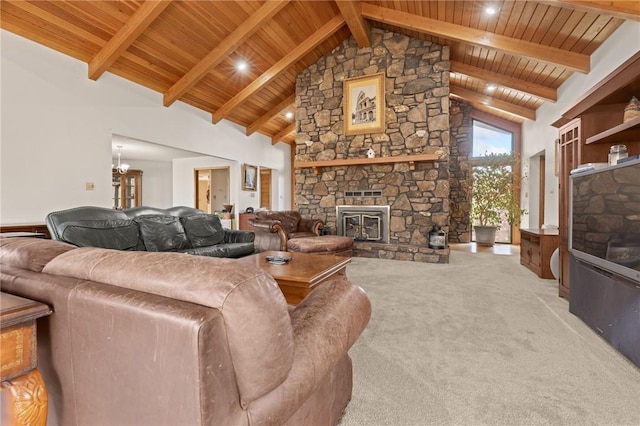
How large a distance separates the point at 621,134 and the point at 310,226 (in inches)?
160

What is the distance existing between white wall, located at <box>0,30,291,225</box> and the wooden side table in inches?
146

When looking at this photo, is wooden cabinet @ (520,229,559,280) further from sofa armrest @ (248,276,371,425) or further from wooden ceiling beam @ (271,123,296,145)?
wooden ceiling beam @ (271,123,296,145)

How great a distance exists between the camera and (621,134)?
91.6 inches

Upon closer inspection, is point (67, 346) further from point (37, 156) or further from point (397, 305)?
point (37, 156)

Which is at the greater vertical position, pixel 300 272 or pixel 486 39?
pixel 486 39

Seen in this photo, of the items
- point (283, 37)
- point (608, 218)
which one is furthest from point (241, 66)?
point (608, 218)

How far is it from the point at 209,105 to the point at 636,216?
20.7ft

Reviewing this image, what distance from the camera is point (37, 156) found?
11.9 ft

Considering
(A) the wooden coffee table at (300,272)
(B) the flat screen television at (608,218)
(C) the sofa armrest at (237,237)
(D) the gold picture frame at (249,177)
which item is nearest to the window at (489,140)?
(B) the flat screen television at (608,218)

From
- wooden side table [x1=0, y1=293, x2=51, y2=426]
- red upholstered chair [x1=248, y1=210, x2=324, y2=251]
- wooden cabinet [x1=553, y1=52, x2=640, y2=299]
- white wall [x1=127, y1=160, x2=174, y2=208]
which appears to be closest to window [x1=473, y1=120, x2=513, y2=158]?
wooden cabinet [x1=553, y1=52, x2=640, y2=299]

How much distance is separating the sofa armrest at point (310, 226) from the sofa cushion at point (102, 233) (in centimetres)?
276

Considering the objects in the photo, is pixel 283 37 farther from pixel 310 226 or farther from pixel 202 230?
pixel 202 230

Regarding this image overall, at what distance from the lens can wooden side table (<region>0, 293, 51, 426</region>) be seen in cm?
73

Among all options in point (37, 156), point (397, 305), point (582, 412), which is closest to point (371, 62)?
point (397, 305)
